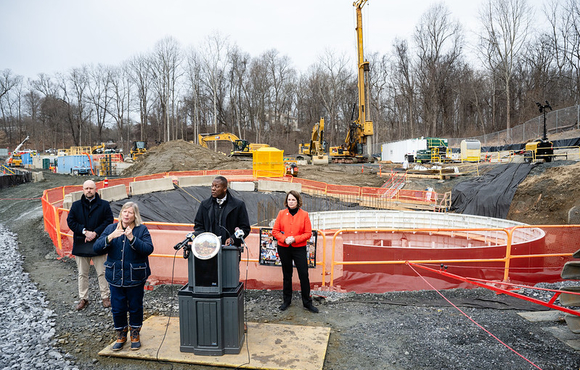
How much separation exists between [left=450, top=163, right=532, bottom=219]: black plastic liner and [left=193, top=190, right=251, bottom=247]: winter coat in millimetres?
16762

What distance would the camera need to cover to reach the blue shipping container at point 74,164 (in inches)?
1428

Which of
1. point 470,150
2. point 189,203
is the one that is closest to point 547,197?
point 470,150

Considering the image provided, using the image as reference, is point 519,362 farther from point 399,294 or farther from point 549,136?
point 549,136

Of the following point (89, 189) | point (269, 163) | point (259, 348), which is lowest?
point (259, 348)

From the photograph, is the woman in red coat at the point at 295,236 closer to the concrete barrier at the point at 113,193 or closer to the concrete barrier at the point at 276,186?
the concrete barrier at the point at 113,193

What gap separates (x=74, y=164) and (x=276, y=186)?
28.9m

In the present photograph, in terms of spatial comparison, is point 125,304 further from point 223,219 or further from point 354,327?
point 354,327

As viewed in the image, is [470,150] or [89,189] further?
[470,150]

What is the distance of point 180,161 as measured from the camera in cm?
2942

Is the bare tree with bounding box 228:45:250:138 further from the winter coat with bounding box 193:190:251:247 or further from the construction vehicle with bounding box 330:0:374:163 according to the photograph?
the winter coat with bounding box 193:190:251:247

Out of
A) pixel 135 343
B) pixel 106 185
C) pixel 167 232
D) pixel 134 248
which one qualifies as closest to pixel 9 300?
pixel 167 232

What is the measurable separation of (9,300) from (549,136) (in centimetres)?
4085

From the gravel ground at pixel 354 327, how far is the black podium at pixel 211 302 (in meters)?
0.31

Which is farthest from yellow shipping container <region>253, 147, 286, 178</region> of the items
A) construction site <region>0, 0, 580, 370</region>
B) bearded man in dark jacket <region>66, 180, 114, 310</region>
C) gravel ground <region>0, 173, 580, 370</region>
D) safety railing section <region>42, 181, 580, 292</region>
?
bearded man in dark jacket <region>66, 180, 114, 310</region>
